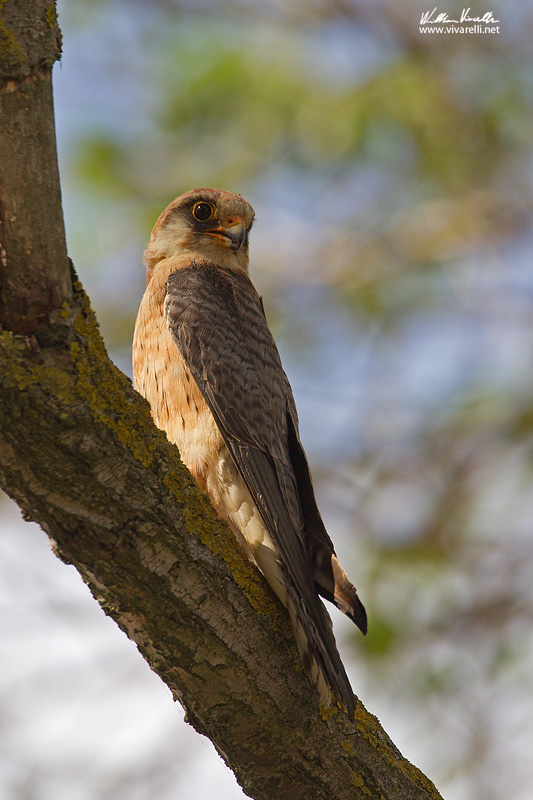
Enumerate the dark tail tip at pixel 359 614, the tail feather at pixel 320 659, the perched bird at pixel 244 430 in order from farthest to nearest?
the dark tail tip at pixel 359 614, the perched bird at pixel 244 430, the tail feather at pixel 320 659

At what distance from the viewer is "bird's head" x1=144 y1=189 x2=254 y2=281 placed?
200 inches

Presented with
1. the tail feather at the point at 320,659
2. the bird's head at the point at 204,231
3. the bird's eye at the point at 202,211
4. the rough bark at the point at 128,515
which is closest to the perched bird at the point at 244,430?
the tail feather at the point at 320,659

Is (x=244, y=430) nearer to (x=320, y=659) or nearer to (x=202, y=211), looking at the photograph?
(x=320, y=659)

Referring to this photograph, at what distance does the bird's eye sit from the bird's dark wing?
27.4 inches

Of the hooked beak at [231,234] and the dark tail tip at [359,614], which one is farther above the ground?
the hooked beak at [231,234]

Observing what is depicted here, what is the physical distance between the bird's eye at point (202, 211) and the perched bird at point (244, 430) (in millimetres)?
518

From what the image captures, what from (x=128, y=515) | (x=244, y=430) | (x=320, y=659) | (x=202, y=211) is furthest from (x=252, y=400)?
(x=202, y=211)

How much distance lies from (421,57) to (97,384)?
703 cm

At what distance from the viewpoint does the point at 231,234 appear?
5.08 metres

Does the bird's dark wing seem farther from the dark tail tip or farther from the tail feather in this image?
the dark tail tip

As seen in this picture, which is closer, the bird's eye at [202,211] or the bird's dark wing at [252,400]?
the bird's dark wing at [252,400]

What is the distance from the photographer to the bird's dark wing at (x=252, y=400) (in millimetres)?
3209

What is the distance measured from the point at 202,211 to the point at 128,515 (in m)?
3.09

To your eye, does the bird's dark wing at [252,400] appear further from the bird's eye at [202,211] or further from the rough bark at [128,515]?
the bird's eye at [202,211]
